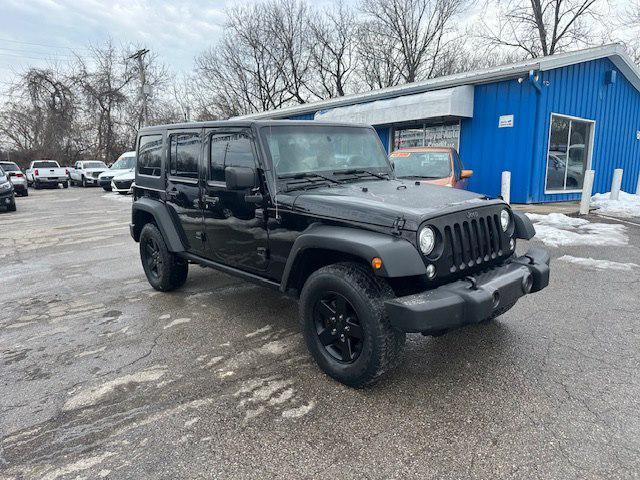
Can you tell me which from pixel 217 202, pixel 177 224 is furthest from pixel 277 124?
pixel 177 224

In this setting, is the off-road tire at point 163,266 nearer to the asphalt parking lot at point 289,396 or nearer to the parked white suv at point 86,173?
the asphalt parking lot at point 289,396

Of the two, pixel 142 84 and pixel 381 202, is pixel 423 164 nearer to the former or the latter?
pixel 381 202

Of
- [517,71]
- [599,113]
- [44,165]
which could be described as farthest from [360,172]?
[44,165]

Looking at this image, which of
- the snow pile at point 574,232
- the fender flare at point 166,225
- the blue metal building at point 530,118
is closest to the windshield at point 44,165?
the blue metal building at point 530,118

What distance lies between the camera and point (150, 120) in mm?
37875

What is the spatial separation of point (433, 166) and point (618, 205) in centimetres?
583

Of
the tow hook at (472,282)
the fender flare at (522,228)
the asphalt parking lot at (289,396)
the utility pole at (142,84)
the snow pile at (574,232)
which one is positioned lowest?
the asphalt parking lot at (289,396)

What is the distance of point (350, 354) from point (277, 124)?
2005 millimetres

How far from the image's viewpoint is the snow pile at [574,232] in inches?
299

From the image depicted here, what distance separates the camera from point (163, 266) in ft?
16.6

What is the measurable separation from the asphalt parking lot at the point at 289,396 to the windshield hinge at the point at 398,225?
110cm

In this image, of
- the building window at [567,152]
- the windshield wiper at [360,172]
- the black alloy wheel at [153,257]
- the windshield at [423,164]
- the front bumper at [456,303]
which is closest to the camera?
the front bumper at [456,303]

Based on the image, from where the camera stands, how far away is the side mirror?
3.34m

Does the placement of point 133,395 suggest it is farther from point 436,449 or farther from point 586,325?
point 586,325
